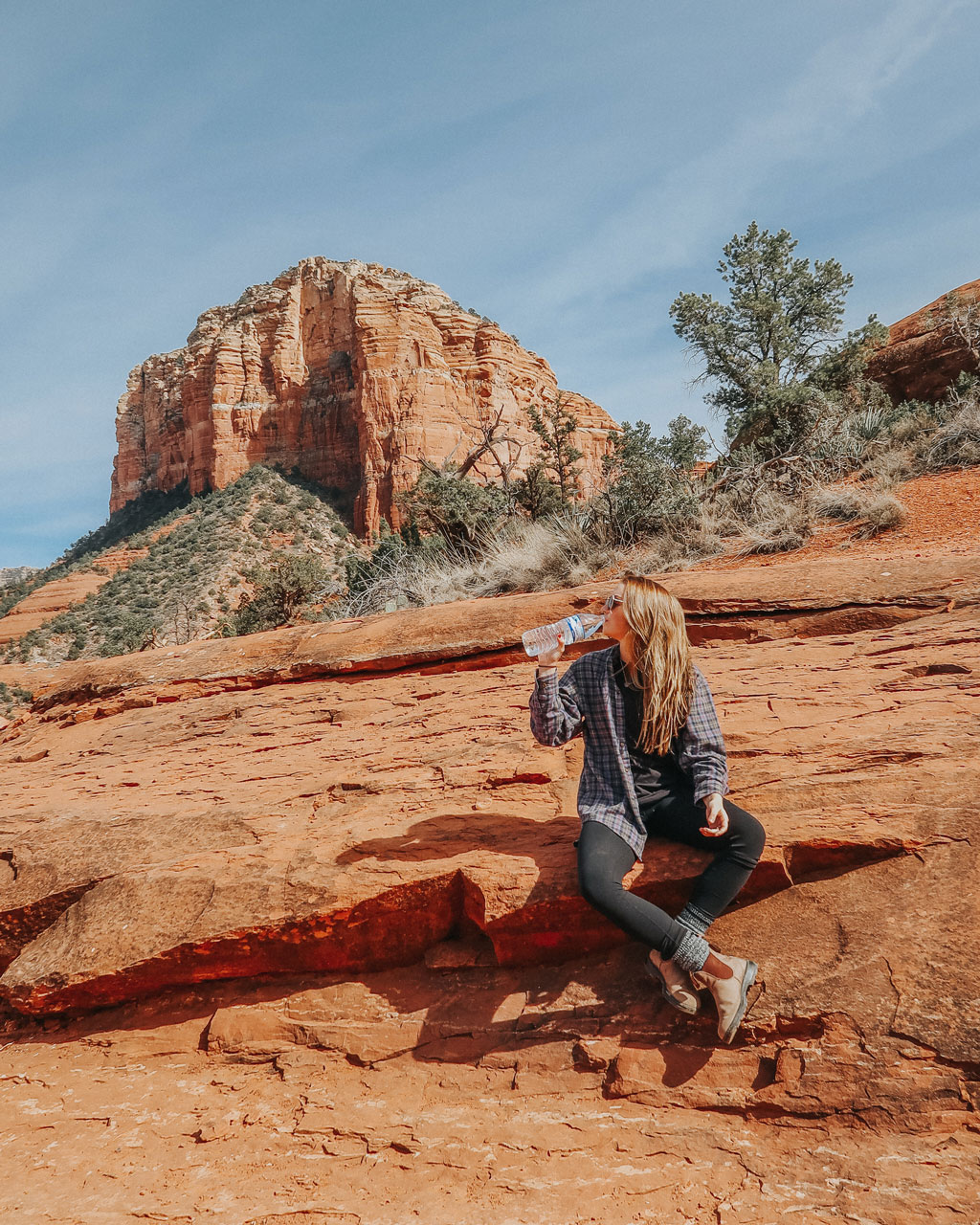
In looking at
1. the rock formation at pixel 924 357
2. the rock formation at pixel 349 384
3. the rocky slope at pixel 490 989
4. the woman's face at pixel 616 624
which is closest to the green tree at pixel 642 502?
the rocky slope at pixel 490 989

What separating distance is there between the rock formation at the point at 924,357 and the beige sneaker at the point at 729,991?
14.3 meters

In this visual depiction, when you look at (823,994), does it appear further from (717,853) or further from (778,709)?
(778,709)

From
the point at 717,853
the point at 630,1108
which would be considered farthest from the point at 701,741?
the point at 630,1108

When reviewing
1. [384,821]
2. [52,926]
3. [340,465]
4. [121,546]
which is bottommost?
[52,926]

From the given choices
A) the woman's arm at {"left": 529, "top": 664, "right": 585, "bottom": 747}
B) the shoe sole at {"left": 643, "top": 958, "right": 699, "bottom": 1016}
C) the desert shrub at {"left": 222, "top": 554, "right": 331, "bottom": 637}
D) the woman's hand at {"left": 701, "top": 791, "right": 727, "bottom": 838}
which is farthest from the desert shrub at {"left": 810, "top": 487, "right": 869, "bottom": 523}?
the desert shrub at {"left": 222, "top": 554, "right": 331, "bottom": 637}

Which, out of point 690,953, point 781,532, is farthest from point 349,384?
point 690,953

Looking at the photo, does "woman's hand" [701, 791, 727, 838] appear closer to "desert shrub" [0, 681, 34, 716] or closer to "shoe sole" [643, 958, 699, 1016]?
"shoe sole" [643, 958, 699, 1016]

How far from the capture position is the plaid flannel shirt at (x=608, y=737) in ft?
9.49

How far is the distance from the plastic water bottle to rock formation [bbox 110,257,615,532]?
144 ft

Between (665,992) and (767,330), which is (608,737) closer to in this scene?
(665,992)

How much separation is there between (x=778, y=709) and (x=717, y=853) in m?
1.52

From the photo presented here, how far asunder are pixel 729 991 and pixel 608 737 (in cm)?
100

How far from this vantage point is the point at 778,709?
406 centimetres

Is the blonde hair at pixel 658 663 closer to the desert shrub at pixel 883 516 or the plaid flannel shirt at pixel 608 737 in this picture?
the plaid flannel shirt at pixel 608 737
